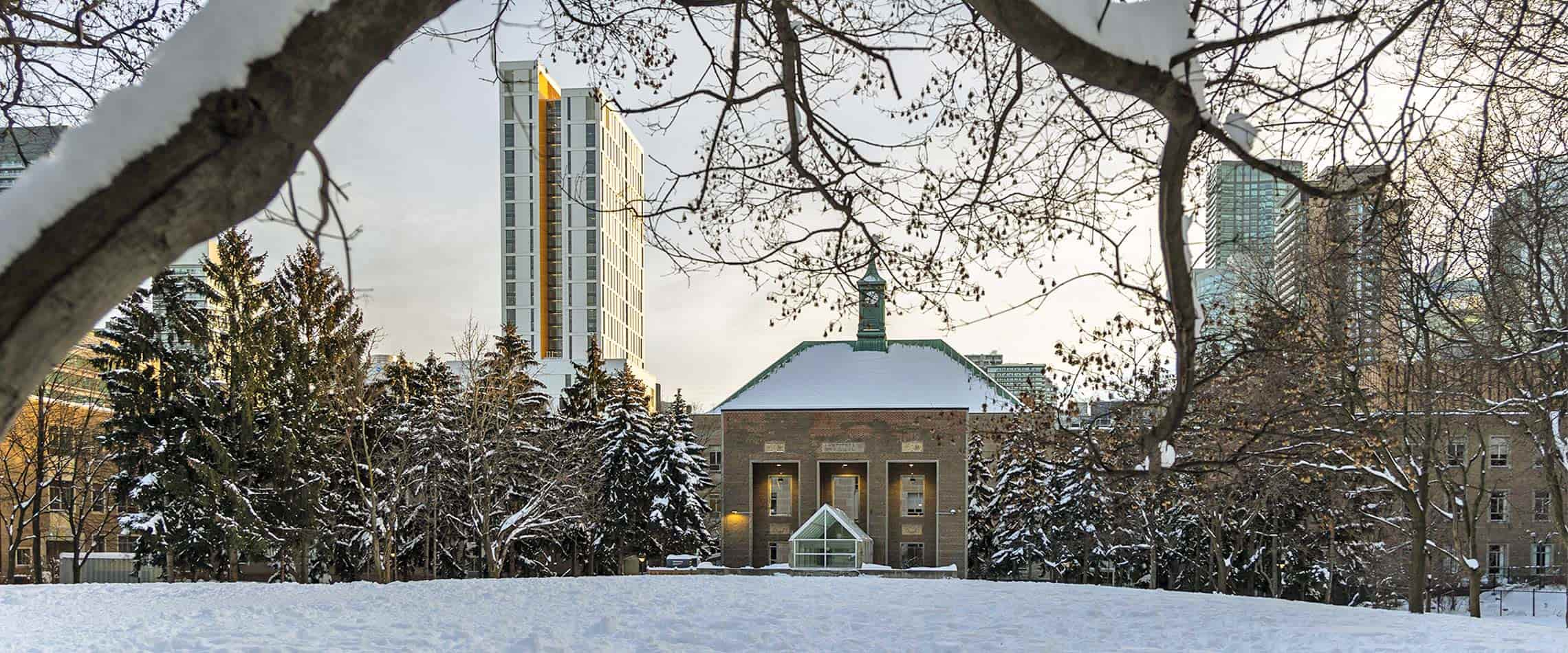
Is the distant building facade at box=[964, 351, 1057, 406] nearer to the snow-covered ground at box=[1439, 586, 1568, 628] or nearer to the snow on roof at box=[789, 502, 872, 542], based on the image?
the snow on roof at box=[789, 502, 872, 542]

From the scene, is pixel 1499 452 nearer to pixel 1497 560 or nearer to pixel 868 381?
pixel 1497 560

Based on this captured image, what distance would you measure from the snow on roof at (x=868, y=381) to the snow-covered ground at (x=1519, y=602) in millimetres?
17138

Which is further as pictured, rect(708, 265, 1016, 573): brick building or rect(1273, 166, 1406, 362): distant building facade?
rect(708, 265, 1016, 573): brick building

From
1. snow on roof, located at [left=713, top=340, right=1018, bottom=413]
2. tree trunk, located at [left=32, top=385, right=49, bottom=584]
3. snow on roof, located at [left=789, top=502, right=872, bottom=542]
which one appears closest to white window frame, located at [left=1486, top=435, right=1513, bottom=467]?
snow on roof, located at [left=713, top=340, right=1018, bottom=413]

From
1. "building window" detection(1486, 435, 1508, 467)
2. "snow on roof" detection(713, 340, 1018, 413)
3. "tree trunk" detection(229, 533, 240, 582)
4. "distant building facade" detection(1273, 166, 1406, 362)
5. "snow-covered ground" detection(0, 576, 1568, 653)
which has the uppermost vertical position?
"distant building facade" detection(1273, 166, 1406, 362)

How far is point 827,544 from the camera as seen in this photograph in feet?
118

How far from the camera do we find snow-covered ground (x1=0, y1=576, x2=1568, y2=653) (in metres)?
9.90

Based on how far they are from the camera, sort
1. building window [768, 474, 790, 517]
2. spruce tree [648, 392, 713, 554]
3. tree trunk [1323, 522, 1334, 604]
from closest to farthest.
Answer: tree trunk [1323, 522, 1334, 604], spruce tree [648, 392, 713, 554], building window [768, 474, 790, 517]

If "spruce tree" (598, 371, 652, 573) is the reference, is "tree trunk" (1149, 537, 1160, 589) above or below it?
below

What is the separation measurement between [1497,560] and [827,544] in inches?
1242

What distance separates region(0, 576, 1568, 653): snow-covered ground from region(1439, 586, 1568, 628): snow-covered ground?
1063 inches

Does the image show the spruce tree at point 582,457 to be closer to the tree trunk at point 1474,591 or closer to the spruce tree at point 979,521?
the spruce tree at point 979,521

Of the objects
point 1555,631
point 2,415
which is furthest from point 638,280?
point 2,415

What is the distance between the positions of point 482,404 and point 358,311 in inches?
179
